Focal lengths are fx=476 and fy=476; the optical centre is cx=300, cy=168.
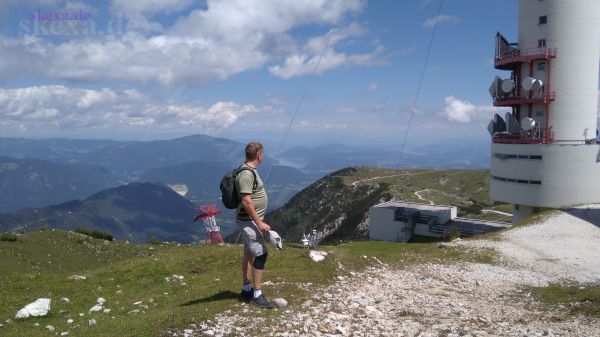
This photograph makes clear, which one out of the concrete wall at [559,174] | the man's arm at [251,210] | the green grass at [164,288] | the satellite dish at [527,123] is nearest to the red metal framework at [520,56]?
the satellite dish at [527,123]

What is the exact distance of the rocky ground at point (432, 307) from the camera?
10055 mm

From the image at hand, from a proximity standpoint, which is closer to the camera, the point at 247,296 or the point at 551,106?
the point at 247,296

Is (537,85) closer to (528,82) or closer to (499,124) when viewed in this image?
(528,82)

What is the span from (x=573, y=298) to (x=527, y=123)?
31849 mm

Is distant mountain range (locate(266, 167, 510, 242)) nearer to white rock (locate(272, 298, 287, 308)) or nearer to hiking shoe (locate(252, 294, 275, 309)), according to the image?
white rock (locate(272, 298, 287, 308))

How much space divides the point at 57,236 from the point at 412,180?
12568cm

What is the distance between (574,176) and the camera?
4019 cm

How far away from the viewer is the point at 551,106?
42469 mm

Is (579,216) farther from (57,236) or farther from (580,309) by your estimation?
(57,236)

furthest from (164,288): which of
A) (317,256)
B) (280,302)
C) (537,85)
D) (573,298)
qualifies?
(537,85)

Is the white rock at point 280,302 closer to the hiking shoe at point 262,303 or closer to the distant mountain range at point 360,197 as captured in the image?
the hiking shoe at point 262,303

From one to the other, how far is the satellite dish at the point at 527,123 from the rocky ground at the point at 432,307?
21.5 meters

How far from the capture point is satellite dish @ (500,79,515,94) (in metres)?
43.7

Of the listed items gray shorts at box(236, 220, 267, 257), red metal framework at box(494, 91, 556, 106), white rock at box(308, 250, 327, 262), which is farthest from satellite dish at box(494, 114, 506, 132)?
gray shorts at box(236, 220, 267, 257)
